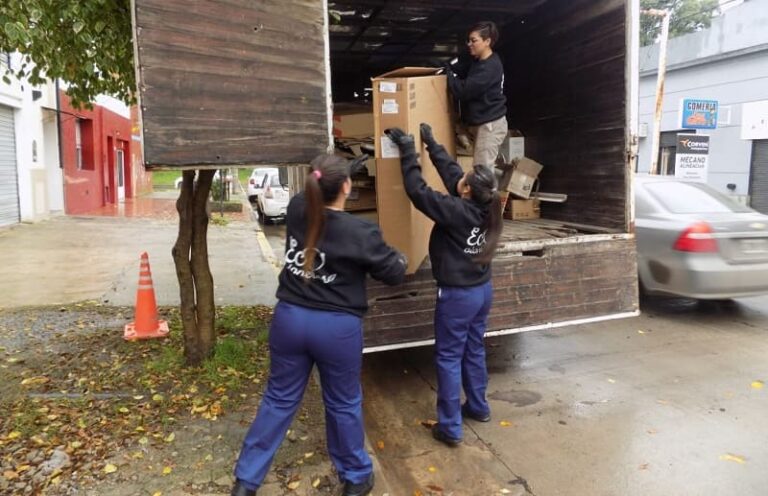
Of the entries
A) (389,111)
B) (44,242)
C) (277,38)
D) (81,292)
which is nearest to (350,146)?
(389,111)

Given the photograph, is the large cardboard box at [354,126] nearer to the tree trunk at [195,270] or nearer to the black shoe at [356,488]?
the tree trunk at [195,270]

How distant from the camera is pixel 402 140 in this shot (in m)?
3.84

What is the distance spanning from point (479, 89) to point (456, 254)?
5.14ft

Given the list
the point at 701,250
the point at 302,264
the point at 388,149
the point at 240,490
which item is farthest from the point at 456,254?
the point at 701,250

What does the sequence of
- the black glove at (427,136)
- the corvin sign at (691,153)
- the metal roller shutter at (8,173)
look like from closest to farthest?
the black glove at (427,136), the corvin sign at (691,153), the metal roller shutter at (8,173)

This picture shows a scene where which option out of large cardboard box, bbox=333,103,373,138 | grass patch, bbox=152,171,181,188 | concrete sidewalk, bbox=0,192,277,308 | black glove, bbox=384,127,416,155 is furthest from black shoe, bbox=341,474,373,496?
grass patch, bbox=152,171,181,188

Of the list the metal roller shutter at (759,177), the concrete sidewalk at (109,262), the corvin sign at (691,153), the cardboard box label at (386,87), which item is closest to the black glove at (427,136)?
the cardboard box label at (386,87)

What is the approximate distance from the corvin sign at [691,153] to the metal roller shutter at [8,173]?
14765 mm

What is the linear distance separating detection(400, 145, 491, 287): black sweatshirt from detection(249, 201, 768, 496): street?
112 centimetres

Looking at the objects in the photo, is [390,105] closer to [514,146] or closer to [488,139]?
[488,139]

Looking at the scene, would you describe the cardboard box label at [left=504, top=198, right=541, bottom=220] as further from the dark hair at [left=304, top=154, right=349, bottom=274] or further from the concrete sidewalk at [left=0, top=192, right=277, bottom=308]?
the dark hair at [left=304, top=154, right=349, bottom=274]

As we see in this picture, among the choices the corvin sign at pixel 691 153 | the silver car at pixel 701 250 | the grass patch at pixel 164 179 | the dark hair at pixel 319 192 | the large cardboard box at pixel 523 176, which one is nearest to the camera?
the dark hair at pixel 319 192

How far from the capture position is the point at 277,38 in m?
3.57

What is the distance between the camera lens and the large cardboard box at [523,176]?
606 centimetres
